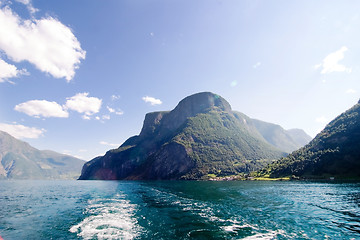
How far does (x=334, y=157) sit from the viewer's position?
157m

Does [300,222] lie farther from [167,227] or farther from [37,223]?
[37,223]

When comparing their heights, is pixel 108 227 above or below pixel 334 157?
below

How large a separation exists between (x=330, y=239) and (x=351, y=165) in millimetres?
172534

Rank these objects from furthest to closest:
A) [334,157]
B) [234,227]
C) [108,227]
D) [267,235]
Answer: [334,157], [108,227], [234,227], [267,235]

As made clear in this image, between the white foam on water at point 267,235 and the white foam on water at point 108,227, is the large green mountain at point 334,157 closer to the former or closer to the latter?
the white foam on water at point 267,235

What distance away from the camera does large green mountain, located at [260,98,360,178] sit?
147m

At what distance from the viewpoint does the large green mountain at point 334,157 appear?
481ft

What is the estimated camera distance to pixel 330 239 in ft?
73.0

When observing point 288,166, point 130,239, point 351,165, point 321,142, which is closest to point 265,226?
point 130,239

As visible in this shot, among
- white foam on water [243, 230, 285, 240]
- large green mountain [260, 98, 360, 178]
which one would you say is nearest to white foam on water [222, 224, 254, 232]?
white foam on water [243, 230, 285, 240]

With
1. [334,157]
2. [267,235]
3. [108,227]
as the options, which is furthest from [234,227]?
[334,157]

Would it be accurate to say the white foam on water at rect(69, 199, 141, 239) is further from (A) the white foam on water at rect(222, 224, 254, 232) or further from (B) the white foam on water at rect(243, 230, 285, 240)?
(B) the white foam on water at rect(243, 230, 285, 240)

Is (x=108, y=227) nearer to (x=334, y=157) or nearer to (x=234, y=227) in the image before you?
(x=234, y=227)

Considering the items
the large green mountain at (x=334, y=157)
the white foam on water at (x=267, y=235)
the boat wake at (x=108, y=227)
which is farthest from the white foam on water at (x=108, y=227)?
the large green mountain at (x=334, y=157)
